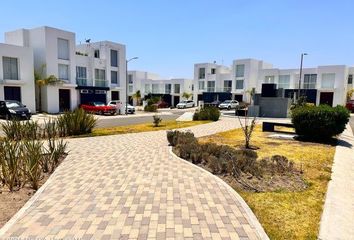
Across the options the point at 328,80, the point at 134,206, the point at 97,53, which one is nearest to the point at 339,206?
the point at 134,206

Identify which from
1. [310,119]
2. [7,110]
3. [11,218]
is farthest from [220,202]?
[7,110]

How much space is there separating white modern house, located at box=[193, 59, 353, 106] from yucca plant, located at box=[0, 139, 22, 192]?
46.4 m

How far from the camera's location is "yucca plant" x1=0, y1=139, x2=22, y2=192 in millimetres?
5859

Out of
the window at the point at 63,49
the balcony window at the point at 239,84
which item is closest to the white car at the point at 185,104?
the balcony window at the point at 239,84

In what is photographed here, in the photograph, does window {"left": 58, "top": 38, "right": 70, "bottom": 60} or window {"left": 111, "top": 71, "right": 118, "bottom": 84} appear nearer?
window {"left": 58, "top": 38, "right": 70, "bottom": 60}

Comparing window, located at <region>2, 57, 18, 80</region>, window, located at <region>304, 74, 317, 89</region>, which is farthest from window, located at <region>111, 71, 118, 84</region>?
window, located at <region>304, 74, 317, 89</region>

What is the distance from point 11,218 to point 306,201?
5449 mm

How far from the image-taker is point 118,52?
40500 mm

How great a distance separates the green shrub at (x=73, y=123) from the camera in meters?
13.4

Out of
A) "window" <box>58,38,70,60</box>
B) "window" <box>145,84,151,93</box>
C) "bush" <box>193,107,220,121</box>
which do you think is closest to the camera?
"bush" <box>193,107,220,121</box>

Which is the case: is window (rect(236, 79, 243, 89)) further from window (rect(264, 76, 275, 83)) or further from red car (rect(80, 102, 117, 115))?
red car (rect(80, 102, 117, 115))

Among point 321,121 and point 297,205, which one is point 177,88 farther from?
point 297,205

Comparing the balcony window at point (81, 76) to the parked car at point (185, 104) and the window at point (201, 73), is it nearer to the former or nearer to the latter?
the parked car at point (185, 104)

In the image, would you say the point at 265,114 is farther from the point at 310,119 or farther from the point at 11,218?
the point at 11,218
